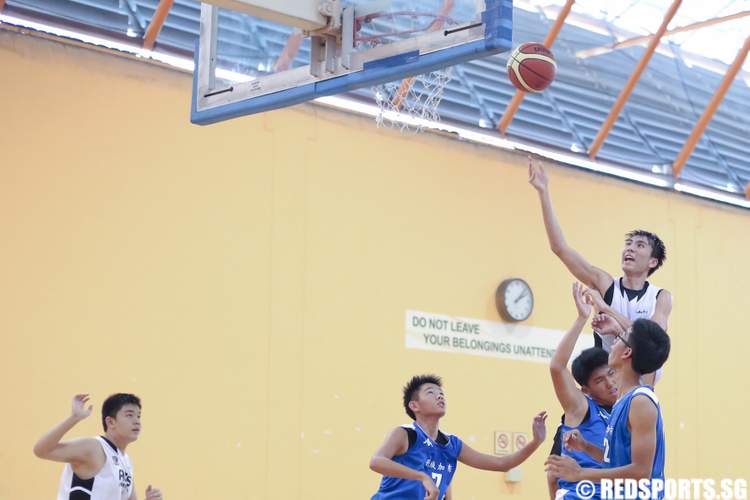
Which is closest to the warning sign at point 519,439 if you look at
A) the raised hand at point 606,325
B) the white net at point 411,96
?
the white net at point 411,96

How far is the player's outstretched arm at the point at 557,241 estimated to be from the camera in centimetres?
589

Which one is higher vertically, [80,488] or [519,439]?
[519,439]

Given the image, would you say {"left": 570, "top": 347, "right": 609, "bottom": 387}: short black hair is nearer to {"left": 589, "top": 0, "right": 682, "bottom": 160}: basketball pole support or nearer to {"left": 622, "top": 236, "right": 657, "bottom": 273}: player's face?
{"left": 622, "top": 236, "right": 657, "bottom": 273}: player's face

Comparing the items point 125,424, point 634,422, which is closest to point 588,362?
point 634,422

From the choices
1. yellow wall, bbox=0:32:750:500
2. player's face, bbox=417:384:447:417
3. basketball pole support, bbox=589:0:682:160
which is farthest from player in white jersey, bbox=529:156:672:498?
basketball pole support, bbox=589:0:682:160

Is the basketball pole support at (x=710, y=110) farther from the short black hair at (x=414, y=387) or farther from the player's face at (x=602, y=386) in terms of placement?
the player's face at (x=602, y=386)

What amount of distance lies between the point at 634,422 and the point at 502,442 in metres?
5.37

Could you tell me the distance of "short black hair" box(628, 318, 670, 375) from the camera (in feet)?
14.5

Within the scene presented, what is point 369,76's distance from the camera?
5.82 m

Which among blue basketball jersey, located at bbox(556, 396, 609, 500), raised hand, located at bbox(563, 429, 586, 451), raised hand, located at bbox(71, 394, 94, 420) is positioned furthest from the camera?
raised hand, located at bbox(71, 394, 94, 420)

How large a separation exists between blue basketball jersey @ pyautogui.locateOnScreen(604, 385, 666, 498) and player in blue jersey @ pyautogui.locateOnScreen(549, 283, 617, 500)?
95 centimetres

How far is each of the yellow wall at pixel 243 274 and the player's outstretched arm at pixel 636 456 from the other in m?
4.08

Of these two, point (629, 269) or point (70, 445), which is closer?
point (629, 269)

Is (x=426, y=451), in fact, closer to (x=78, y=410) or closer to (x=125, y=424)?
(x=125, y=424)
